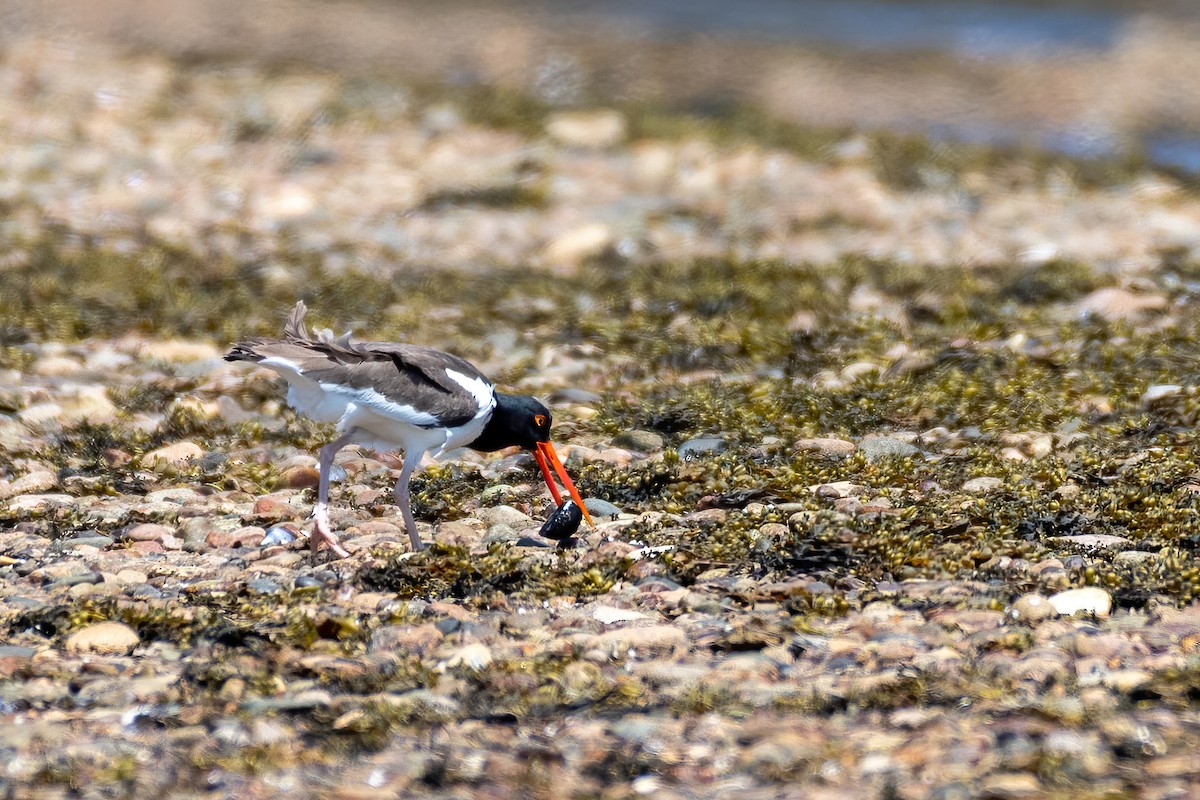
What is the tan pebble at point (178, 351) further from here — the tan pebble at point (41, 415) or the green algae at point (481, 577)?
the green algae at point (481, 577)

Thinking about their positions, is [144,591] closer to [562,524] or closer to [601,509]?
[562,524]

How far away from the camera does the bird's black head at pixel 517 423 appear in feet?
24.9

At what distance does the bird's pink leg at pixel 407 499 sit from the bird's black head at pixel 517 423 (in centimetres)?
38

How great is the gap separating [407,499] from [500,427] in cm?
65

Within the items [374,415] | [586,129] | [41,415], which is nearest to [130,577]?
[374,415]

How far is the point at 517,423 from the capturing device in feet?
25.0

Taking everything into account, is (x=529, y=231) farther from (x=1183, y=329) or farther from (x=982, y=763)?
(x=982, y=763)

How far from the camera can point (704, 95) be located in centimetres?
1744

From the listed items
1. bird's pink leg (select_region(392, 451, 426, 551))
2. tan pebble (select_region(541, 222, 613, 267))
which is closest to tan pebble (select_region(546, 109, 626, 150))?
tan pebble (select_region(541, 222, 613, 267))

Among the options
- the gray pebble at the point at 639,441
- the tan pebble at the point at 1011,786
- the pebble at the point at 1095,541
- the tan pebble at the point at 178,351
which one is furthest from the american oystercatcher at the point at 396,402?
the tan pebble at the point at 178,351

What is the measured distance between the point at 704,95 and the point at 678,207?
3884mm

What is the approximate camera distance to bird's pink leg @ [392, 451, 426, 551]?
23.2 feet

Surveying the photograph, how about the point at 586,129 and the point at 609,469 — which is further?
the point at 586,129

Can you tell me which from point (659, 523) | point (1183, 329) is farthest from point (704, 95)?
point (659, 523)
